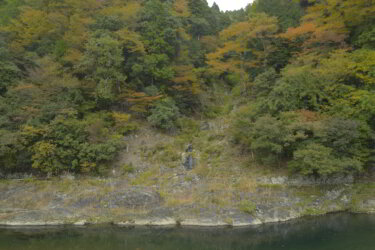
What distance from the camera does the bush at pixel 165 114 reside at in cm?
2872

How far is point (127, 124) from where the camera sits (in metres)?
28.3

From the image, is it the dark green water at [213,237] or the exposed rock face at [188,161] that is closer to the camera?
the dark green water at [213,237]

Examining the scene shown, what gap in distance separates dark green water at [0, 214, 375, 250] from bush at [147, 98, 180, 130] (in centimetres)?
1202

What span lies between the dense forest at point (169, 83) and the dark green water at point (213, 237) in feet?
12.4

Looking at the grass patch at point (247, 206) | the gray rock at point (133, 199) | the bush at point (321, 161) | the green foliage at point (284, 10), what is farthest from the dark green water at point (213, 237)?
the green foliage at point (284, 10)

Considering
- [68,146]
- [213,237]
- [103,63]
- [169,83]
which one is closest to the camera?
[213,237]

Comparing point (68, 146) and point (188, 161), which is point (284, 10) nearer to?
point (188, 161)

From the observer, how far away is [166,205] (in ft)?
68.3

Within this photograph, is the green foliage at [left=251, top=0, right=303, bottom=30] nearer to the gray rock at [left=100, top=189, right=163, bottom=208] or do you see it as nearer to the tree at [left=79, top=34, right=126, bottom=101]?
the tree at [left=79, top=34, right=126, bottom=101]

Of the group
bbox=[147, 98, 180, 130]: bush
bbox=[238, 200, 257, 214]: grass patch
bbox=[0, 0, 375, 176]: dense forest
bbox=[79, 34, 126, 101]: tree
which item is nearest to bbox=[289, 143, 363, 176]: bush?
bbox=[0, 0, 375, 176]: dense forest

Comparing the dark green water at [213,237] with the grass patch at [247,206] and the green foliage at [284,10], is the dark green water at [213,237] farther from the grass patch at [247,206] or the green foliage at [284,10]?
the green foliage at [284,10]

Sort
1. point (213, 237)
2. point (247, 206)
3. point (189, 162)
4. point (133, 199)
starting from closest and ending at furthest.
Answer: point (213, 237) → point (247, 206) → point (133, 199) → point (189, 162)

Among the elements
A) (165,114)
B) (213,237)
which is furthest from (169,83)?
(213,237)

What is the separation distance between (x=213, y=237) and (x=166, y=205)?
4802mm
